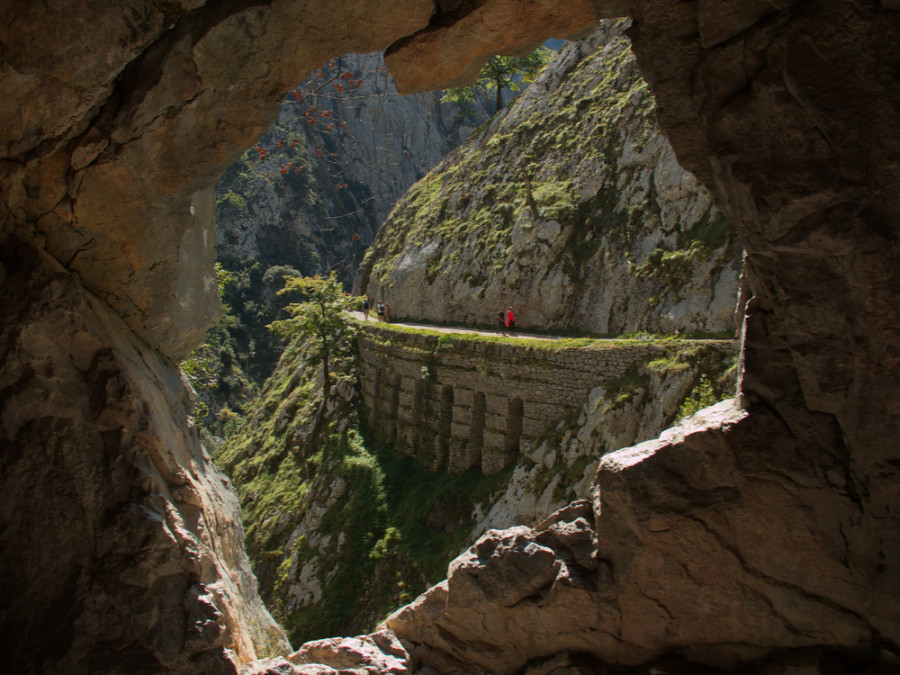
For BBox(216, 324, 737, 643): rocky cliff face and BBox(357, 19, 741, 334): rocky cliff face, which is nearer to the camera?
BBox(216, 324, 737, 643): rocky cliff face

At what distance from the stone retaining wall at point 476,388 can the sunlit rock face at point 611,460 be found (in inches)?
356

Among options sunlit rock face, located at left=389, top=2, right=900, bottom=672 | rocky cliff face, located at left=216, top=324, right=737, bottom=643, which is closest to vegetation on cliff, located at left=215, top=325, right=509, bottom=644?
rocky cliff face, located at left=216, top=324, right=737, bottom=643

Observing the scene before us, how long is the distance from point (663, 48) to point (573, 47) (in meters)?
36.3

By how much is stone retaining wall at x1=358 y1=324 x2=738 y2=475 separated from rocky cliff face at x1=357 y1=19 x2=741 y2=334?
4434 mm

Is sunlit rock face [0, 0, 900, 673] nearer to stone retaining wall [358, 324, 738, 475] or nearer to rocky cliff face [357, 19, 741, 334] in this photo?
stone retaining wall [358, 324, 738, 475]

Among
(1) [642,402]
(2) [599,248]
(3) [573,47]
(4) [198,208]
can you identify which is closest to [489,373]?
(1) [642,402]

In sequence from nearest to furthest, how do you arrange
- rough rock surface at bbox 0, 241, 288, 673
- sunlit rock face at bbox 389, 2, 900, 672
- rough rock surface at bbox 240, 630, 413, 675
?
sunlit rock face at bbox 389, 2, 900, 672
rough rock surface at bbox 0, 241, 288, 673
rough rock surface at bbox 240, 630, 413, 675

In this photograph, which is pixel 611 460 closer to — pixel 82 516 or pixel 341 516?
pixel 82 516

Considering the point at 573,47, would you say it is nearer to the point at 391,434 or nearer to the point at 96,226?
the point at 391,434

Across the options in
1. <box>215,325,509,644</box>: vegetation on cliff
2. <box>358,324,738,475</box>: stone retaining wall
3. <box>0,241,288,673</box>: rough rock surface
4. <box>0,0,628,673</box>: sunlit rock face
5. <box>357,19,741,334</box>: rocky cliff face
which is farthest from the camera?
<box>357,19,741,334</box>: rocky cliff face

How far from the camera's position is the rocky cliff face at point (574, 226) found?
21438 mm

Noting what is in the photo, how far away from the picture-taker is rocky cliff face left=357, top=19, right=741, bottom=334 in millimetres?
21438

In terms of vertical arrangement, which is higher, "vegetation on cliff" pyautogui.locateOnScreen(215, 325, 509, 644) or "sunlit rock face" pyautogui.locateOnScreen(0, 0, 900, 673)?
"sunlit rock face" pyautogui.locateOnScreen(0, 0, 900, 673)

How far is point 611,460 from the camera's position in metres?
6.14
